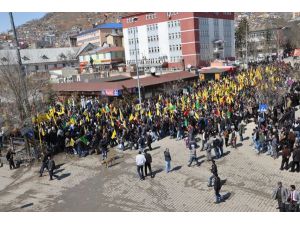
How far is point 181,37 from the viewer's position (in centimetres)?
7100

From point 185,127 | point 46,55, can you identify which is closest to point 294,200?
point 185,127

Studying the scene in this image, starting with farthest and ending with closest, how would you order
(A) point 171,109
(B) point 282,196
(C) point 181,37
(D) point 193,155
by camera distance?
(C) point 181,37 → (A) point 171,109 → (D) point 193,155 → (B) point 282,196

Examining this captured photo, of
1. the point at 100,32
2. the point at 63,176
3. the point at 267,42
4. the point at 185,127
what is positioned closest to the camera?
the point at 63,176

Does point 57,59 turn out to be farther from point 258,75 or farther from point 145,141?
point 145,141

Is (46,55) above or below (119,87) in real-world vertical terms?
above

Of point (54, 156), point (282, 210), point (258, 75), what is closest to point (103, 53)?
point (258, 75)

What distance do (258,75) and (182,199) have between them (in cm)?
2531

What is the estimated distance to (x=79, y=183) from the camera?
16891 millimetres

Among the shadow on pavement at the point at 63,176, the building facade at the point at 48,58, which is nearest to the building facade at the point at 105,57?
the building facade at the point at 48,58

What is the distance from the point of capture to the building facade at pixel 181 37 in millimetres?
69688

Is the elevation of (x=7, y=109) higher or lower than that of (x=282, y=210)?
higher

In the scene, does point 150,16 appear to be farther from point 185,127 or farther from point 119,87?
point 185,127

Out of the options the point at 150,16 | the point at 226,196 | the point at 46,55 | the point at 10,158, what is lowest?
the point at 226,196

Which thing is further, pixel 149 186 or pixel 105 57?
pixel 105 57
